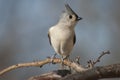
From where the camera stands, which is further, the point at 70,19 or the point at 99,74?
the point at 70,19

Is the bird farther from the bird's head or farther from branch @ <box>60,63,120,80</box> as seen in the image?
branch @ <box>60,63,120,80</box>

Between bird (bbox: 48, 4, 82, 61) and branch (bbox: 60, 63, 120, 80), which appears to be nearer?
branch (bbox: 60, 63, 120, 80)

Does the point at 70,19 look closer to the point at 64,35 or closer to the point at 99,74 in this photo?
the point at 64,35

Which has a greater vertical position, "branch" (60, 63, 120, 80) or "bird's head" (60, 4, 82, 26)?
"bird's head" (60, 4, 82, 26)

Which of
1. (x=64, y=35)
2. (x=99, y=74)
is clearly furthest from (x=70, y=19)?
(x=99, y=74)

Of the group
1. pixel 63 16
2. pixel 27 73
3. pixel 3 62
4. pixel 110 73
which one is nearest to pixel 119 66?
pixel 110 73

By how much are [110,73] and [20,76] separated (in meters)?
1.42

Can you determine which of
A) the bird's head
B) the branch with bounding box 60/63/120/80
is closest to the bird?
the bird's head

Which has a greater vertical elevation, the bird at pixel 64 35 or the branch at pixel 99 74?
the bird at pixel 64 35

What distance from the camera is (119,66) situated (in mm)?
376

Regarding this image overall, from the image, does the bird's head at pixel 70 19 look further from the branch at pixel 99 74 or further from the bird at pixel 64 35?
the branch at pixel 99 74

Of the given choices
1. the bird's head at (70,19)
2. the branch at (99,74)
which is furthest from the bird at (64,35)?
the branch at (99,74)

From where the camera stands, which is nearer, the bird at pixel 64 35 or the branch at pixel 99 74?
the branch at pixel 99 74

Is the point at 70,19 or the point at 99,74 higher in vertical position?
the point at 70,19
